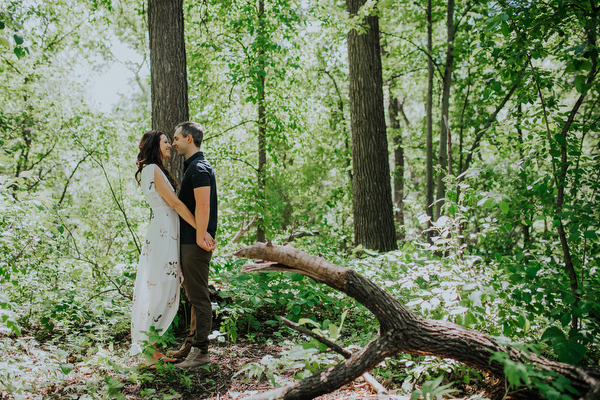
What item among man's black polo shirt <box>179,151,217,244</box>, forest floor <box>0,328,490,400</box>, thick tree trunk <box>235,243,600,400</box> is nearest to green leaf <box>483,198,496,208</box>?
thick tree trunk <box>235,243,600,400</box>

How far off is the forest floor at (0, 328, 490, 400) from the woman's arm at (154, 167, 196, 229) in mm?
1232

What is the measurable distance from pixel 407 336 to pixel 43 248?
494 centimetres

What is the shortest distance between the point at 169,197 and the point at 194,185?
0.87 feet

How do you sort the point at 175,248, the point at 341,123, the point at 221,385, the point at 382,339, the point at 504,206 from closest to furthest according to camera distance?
the point at 504,206 < the point at 382,339 < the point at 221,385 < the point at 175,248 < the point at 341,123

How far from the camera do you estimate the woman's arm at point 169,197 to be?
3.46 m

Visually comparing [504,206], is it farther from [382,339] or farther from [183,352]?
[183,352]

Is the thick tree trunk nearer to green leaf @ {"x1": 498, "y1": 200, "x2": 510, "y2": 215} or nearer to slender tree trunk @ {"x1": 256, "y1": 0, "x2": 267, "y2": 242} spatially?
green leaf @ {"x1": 498, "y1": 200, "x2": 510, "y2": 215}

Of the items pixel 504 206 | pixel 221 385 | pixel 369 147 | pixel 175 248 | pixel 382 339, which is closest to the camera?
pixel 504 206

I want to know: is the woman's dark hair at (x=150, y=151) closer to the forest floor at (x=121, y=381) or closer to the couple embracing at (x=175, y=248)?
the couple embracing at (x=175, y=248)

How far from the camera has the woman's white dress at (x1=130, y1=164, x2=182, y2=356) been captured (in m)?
3.48

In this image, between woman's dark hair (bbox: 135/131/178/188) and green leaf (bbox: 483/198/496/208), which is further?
woman's dark hair (bbox: 135/131/178/188)

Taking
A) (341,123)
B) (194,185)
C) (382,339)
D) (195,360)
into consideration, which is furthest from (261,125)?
(382,339)

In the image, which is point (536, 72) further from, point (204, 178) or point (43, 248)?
point (43, 248)

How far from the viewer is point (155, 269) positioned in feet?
11.5
